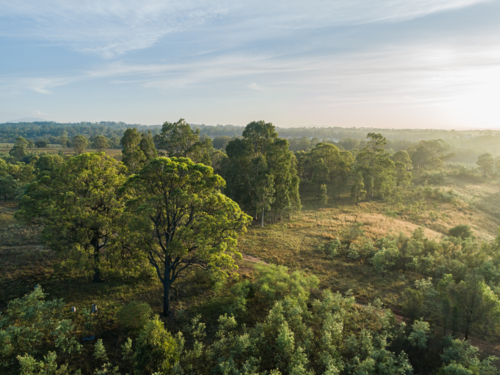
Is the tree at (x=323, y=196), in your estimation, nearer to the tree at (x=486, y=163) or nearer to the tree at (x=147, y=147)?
the tree at (x=147, y=147)

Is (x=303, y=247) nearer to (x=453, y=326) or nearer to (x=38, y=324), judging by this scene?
(x=453, y=326)

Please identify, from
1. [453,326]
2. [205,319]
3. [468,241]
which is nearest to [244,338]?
[205,319]

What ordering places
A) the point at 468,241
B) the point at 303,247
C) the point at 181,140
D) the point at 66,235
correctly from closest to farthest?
1. the point at 66,235
2. the point at 468,241
3. the point at 303,247
4. the point at 181,140

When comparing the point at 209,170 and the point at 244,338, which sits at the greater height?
the point at 209,170

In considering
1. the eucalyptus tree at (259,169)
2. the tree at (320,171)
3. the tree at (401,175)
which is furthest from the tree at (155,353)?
the tree at (401,175)

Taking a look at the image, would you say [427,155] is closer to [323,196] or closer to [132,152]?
[323,196]

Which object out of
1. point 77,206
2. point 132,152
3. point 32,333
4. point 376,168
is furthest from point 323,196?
point 32,333

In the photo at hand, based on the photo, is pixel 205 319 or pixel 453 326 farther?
pixel 205 319
